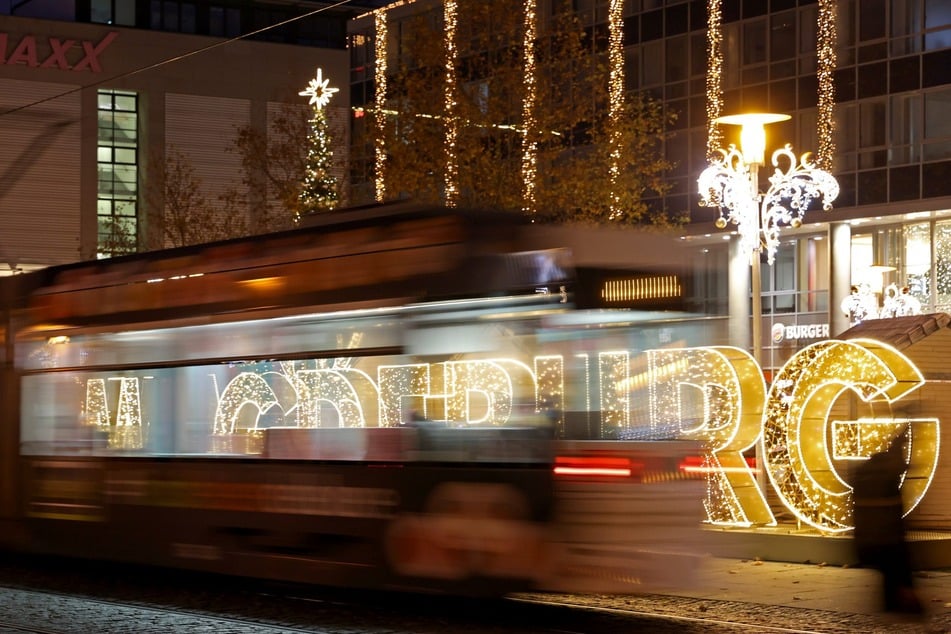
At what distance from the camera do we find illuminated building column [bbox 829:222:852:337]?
46656 millimetres

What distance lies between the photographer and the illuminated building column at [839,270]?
46.7m

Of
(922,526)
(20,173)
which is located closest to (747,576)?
(922,526)

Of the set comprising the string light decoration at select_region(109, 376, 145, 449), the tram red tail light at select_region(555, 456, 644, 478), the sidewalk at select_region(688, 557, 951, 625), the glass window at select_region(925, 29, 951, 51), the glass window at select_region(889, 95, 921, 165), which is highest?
the glass window at select_region(925, 29, 951, 51)

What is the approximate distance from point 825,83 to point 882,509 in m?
36.6

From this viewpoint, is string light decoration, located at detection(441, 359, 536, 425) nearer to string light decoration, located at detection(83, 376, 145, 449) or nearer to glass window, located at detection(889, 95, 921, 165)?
string light decoration, located at detection(83, 376, 145, 449)

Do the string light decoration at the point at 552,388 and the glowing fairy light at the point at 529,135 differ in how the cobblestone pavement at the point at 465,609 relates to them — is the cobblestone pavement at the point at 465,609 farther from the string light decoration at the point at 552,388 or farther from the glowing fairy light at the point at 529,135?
the glowing fairy light at the point at 529,135

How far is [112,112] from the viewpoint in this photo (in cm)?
7019

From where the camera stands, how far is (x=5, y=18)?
67500 millimetres

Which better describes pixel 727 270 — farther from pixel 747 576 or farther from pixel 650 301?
pixel 650 301

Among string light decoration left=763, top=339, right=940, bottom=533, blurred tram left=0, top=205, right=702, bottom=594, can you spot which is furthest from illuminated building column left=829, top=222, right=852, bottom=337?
blurred tram left=0, top=205, right=702, bottom=594

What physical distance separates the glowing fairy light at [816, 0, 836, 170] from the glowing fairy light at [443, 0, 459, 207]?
57.3 ft

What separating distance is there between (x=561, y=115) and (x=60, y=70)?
42.4 m

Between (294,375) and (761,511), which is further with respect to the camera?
(761,511)

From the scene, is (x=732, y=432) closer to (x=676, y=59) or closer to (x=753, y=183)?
(x=753, y=183)
